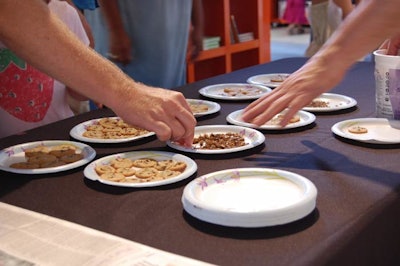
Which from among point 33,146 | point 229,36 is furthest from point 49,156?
point 229,36

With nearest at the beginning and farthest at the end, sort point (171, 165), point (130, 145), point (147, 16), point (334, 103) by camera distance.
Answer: point (171, 165) < point (130, 145) < point (334, 103) < point (147, 16)

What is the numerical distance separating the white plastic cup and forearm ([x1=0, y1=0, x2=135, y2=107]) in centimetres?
68

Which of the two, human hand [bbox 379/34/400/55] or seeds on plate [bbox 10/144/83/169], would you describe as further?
human hand [bbox 379/34/400/55]

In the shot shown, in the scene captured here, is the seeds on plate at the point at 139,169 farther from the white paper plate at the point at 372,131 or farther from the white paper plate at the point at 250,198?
the white paper plate at the point at 372,131

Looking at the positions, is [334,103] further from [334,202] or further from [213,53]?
[213,53]

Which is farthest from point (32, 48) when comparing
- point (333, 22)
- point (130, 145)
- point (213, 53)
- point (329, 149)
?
point (213, 53)

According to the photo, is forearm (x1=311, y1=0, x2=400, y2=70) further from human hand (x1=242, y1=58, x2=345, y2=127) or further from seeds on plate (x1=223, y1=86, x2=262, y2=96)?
seeds on plate (x1=223, y1=86, x2=262, y2=96)

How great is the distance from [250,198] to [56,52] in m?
0.58

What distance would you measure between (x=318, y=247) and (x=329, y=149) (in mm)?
525

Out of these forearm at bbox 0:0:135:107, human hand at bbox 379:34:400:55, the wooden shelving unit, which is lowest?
the wooden shelving unit

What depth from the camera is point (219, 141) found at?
1382mm

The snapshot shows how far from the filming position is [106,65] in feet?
4.24

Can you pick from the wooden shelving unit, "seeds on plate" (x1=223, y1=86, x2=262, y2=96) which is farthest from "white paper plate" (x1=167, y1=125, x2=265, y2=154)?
the wooden shelving unit

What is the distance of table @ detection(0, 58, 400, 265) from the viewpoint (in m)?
0.84
